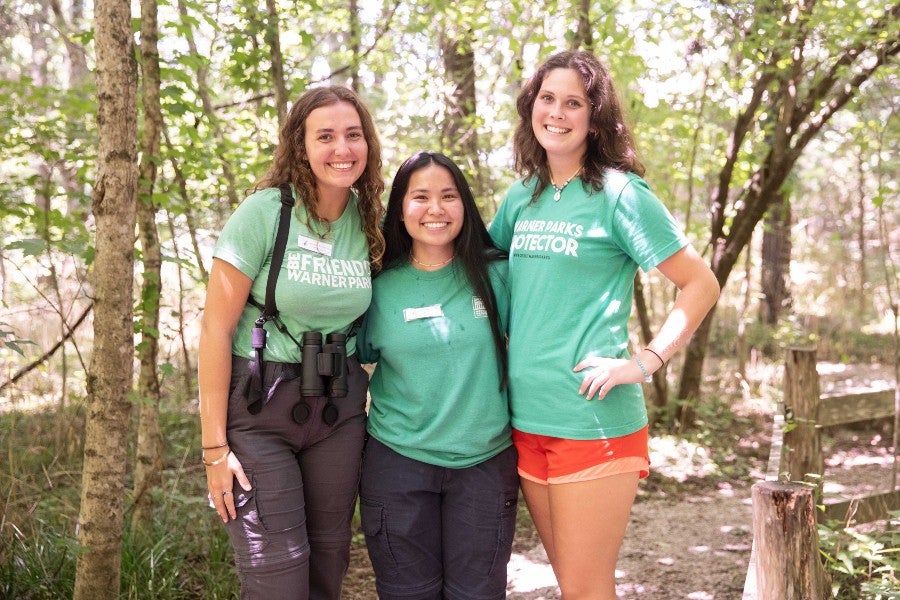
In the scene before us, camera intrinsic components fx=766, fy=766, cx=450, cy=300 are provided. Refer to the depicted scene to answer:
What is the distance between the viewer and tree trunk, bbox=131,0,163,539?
3758mm

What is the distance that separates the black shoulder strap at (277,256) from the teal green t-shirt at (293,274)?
0.01 meters

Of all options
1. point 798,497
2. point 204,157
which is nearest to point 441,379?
point 798,497

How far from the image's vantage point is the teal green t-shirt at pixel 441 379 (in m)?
2.55

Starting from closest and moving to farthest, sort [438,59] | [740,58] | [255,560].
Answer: [255,560]
[740,58]
[438,59]

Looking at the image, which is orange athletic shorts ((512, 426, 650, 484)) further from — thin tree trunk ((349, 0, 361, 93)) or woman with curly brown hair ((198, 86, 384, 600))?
thin tree trunk ((349, 0, 361, 93))

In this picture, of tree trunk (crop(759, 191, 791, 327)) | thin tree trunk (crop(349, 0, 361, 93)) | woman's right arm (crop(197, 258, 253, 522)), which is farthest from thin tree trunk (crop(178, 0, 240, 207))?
tree trunk (crop(759, 191, 791, 327))

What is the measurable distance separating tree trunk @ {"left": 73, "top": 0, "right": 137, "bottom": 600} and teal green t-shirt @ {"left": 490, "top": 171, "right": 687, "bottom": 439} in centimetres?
148

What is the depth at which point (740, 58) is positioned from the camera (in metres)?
6.72

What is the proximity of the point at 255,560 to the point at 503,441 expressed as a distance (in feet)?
2.93

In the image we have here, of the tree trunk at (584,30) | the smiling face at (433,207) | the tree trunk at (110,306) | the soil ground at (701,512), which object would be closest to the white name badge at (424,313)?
the smiling face at (433,207)

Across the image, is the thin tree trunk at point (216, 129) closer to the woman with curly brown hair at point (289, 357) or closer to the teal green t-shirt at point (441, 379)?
the woman with curly brown hair at point (289, 357)

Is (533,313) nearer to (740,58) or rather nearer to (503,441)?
(503,441)

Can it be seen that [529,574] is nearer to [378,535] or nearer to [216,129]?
[378,535]

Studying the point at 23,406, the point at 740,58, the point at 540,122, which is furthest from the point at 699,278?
the point at 23,406
